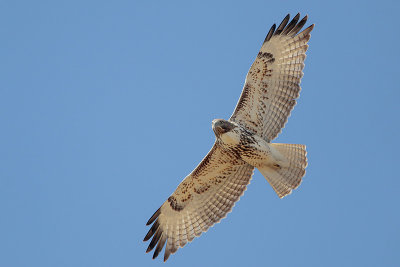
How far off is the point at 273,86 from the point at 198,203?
2505 millimetres

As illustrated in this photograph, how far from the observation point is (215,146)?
11477 mm

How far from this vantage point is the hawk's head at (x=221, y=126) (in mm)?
11031

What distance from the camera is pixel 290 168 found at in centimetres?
1140

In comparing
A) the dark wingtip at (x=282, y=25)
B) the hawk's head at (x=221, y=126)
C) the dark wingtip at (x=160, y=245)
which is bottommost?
the dark wingtip at (x=160, y=245)

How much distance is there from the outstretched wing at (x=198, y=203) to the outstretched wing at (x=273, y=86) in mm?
803

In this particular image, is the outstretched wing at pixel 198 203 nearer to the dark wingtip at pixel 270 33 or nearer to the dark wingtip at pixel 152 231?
the dark wingtip at pixel 152 231

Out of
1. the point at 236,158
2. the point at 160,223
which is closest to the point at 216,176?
the point at 236,158

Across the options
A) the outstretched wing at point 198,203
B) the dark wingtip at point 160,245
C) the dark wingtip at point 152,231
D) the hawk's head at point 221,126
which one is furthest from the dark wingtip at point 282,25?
the dark wingtip at point 160,245

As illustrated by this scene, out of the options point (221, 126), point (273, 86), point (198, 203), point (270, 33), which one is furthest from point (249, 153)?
point (270, 33)

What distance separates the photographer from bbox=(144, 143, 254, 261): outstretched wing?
38.9 feet

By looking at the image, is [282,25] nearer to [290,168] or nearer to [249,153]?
[249,153]

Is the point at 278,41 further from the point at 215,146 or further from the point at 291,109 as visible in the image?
the point at 215,146

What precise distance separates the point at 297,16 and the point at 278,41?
0.56 metres

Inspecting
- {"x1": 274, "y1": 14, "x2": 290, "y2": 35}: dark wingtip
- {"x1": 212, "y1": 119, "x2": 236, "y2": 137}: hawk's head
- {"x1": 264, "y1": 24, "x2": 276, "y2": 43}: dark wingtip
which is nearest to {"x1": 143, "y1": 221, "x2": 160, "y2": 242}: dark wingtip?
{"x1": 212, "y1": 119, "x2": 236, "y2": 137}: hawk's head
